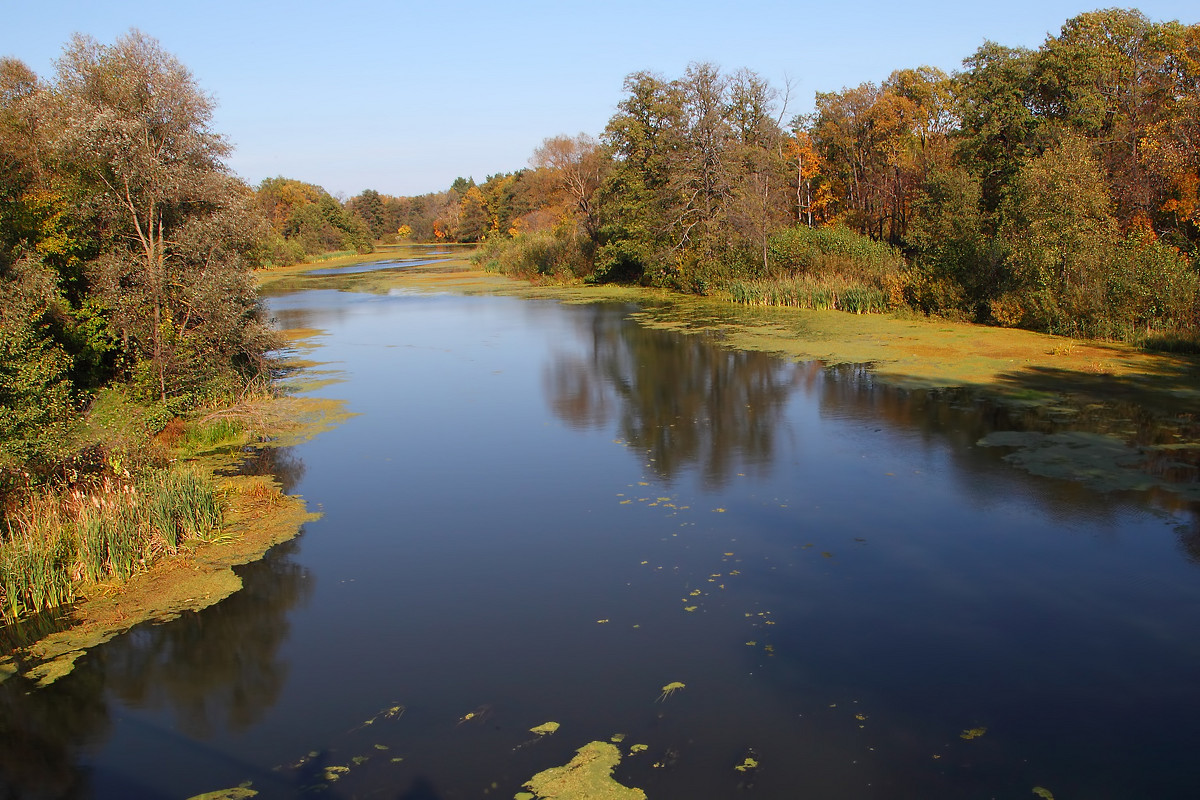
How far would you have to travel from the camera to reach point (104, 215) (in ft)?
40.2

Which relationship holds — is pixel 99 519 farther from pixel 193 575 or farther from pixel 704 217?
pixel 704 217

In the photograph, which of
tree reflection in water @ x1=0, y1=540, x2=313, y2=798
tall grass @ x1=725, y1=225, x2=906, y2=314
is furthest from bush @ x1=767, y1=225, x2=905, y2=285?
tree reflection in water @ x1=0, y1=540, x2=313, y2=798

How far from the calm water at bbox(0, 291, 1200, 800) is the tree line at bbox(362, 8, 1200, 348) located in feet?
25.9

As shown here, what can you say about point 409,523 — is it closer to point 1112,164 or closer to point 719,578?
point 719,578

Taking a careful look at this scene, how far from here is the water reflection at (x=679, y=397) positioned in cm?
1088

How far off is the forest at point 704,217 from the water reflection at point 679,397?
5512mm

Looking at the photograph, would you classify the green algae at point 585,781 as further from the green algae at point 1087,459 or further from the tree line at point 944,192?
the tree line at point 944,192

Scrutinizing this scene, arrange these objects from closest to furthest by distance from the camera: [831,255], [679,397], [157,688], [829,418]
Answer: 1. [157,688]
2. [829,418]
3. [679,397]
4. [831,255]

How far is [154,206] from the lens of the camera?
12359 mm

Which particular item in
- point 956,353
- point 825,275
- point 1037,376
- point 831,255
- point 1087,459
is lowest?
point 1087,459

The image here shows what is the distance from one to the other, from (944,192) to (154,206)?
19074 millimetres

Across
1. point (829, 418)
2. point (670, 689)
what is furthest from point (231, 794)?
point (829, 418)

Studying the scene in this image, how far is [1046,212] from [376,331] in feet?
54.5

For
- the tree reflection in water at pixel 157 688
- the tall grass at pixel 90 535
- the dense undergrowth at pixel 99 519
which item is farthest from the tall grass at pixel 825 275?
the tree reflection in water at pixel 157 688
